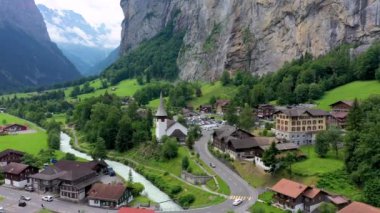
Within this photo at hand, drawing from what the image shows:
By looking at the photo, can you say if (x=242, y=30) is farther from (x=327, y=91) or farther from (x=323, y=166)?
(x=323, y=166)

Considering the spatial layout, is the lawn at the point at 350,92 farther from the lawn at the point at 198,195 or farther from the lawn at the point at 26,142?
the lawn at the point at 26,142

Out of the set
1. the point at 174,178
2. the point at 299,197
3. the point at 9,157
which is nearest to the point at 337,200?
the point at 299,197

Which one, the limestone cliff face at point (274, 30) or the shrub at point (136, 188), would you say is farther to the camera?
the limestone cliff face at point (274, 30)

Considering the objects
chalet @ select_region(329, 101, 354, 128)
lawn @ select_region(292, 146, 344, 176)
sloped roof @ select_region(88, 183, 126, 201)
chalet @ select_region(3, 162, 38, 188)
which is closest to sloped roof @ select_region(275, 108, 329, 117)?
chalet @ select_region(329, 101, 354, 128)

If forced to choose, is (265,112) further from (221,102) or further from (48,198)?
(48,198)

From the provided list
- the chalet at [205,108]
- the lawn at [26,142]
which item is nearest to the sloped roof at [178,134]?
the lawn at [26,142]

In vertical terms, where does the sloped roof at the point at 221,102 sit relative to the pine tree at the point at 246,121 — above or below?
above

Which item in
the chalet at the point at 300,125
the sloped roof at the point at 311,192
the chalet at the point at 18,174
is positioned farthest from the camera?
the chalet at the point at 300,125

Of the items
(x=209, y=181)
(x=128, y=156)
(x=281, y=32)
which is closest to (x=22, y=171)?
(x=128, y=156)
